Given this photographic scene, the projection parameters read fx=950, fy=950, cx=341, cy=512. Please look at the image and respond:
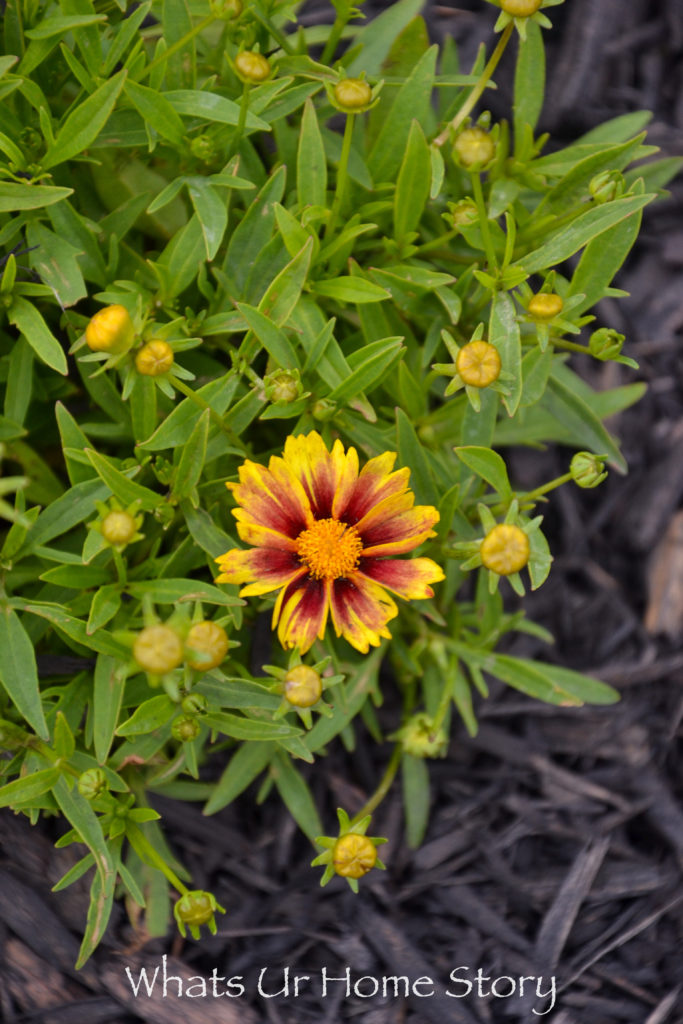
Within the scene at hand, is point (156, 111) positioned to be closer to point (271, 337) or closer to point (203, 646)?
point (271, 337)

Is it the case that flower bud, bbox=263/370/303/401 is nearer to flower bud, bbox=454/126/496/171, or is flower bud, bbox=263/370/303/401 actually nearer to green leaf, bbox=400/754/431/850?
flower bud, bbox=454/126/496/171

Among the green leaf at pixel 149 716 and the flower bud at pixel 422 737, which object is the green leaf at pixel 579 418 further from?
the green leaf at pixel 149 716

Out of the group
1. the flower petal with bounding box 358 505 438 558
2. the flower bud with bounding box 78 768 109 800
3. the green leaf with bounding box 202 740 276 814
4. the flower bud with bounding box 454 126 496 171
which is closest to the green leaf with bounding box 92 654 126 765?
the flower bud with bounding box 78 768 109 800

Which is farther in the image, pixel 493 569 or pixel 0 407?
pixel 0 407

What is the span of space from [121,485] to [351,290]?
0.62 metres

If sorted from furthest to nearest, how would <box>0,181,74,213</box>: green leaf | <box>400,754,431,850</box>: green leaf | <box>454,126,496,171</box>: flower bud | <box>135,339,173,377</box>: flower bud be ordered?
<box>400,754,431,850</box>: green leaf, <box>454,126,496,171</box>: flower bud, <box>0,181,74,213</box>: green leaf, <box>135,339,173,377</box>: flower bud

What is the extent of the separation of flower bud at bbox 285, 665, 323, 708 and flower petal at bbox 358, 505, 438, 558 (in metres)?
0.28

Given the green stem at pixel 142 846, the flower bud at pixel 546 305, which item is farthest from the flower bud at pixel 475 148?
the green stem at pixel 142 846

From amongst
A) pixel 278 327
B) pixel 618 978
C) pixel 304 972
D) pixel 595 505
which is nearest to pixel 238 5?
pixel 278 327

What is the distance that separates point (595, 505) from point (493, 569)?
4.44 ft

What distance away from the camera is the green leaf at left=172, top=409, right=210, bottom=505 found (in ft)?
5.56

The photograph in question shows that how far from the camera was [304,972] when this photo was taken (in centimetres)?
226

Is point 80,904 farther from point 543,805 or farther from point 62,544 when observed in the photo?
point 543,805

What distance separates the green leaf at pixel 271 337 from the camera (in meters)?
1.73
